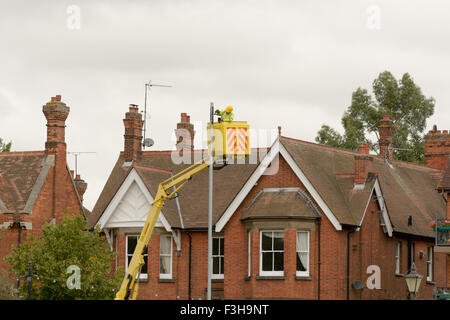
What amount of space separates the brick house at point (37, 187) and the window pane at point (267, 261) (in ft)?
37.1

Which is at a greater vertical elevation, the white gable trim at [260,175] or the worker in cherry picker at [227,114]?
the worker in cherry picker at [227,114]

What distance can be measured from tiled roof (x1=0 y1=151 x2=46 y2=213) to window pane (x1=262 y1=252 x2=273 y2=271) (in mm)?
12685

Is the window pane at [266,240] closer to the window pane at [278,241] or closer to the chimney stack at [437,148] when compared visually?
the window pane at [278,241]

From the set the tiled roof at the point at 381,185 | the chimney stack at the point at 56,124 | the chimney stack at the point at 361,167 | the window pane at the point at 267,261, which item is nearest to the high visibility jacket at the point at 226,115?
the tiled roof at the point at 381,185

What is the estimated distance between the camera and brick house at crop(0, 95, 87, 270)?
169 ft

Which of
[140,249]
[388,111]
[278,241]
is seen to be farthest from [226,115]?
[388,111]

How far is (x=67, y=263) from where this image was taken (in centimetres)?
4378

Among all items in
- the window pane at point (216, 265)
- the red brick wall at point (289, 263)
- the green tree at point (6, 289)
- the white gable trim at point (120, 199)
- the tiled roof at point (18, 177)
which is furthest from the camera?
the tiled roof at point (18, 177)

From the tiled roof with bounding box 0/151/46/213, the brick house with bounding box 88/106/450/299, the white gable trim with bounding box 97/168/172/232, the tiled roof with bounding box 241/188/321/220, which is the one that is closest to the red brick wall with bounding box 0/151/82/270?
the tiled roof with bounding box 0/151/46/213

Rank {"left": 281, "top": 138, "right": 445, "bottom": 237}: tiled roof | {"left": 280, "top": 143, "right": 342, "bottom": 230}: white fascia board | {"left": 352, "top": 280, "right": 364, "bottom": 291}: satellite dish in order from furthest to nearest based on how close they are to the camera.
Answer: {"left": 281, "top": 138, "right": 445, "bottom": 237}: tiled roof
{"left": 352, "top": 280, "right": 364, "bottom": 291}: satellite dish
{"left": 280, "top": 143, "right": 342, "bottom": 230}: white fascia board

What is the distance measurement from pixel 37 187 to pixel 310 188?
48.0ft

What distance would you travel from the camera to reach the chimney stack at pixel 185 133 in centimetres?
5362

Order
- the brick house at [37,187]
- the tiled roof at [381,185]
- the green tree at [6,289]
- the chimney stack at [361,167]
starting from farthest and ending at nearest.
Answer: the brick house at [37,187]
the chimney stack at [361,167]
the tiled roof at [381,185]
the green tree at [6,289]

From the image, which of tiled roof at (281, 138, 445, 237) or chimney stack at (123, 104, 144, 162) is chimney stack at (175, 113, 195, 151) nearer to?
chimney stack at (123, 104, 144, 162)
